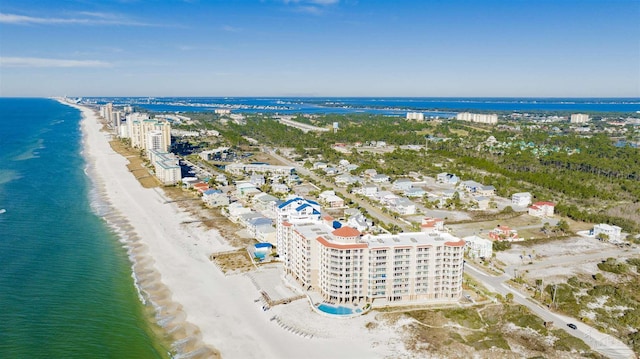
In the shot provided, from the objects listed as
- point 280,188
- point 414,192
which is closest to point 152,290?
point 280,188

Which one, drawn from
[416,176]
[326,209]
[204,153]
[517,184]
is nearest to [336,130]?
[204,153]

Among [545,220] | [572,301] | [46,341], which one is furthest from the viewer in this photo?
[545,220]

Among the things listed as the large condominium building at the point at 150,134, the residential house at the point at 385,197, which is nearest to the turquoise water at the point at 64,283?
the large condominium building at the point at 150,134

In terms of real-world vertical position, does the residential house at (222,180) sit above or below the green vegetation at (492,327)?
above

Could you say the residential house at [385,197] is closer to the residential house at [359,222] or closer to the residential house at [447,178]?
the residential house at [359,222]

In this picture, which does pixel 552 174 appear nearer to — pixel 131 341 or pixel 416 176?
pixel 416 176

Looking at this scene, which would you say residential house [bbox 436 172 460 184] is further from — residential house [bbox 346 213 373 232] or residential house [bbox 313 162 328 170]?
residential house [bbox 346 213 373 232]
